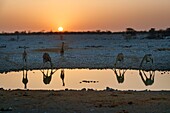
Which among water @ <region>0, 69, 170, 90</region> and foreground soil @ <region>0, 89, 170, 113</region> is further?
water @ <region>0, 69, 170, 90</region>

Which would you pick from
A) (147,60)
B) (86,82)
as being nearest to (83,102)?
(86,82)

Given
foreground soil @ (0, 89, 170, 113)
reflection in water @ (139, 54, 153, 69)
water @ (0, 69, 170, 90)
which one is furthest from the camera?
reflection in water @ (139, 54, 153, 69)

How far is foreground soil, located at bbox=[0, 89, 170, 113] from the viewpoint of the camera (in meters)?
14.2

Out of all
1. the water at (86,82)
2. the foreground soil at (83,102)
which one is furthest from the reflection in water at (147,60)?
the foreground soil at (83,102)

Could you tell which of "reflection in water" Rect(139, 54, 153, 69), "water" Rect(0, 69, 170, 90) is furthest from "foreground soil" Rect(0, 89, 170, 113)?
"reflection in water" Rect(139, 54, 153, 69)

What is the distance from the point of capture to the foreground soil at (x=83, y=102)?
14.2 m

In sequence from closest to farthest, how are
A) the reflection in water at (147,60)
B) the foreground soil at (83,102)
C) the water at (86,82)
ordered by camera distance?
the foreground soil at (83,102) → the water at (86,82) → the reflection in water at (147,60)

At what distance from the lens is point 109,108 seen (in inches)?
569

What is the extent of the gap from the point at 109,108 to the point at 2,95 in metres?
5.23

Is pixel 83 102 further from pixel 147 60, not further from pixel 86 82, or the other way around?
pixel 147 60

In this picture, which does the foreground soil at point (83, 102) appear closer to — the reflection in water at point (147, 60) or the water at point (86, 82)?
the water at point (86, 82)

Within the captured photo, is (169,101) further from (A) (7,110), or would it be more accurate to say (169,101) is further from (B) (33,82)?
(B) (33,82)

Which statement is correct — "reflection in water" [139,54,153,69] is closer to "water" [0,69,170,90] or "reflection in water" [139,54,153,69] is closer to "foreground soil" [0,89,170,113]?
"water" [0,69,170,90]

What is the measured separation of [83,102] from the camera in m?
15.7
